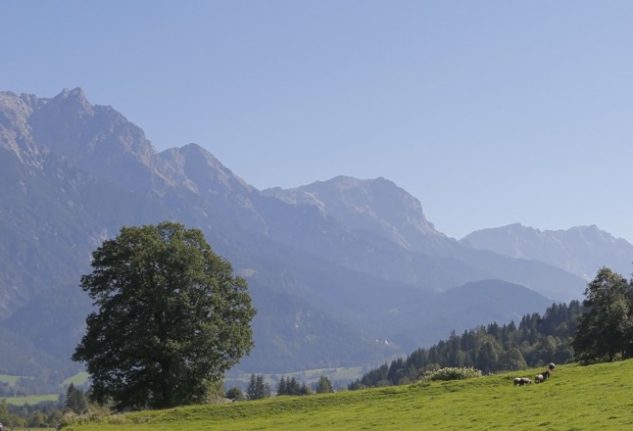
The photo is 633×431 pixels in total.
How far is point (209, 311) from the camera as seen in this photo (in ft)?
215

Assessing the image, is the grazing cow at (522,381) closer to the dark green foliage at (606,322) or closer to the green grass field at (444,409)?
the green grass field at (444,409)

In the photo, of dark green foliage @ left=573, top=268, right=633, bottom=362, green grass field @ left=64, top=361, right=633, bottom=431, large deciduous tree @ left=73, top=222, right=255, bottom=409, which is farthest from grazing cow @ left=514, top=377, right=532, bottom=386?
large deciduous tree @ left=73, top=222, right=255, bottom=409

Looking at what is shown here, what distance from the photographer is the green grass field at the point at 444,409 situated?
37531mm

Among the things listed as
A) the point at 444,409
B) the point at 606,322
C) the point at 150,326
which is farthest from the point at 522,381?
the point at 150,326

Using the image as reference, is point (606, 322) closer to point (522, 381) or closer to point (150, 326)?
point (522, 381)

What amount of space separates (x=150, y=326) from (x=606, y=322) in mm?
42638

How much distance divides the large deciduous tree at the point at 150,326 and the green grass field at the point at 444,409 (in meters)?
9.38

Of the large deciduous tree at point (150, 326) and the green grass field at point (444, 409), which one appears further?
the large deciduous tree at point (150, 326)

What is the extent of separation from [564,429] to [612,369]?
71.8ft

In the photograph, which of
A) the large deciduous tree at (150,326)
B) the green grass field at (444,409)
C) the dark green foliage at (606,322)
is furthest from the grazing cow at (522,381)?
the large deciduous tree at (150,326)

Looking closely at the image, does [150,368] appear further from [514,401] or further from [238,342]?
[514,401]

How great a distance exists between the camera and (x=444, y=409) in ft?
150

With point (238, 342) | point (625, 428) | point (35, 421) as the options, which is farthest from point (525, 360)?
point (625, 428)

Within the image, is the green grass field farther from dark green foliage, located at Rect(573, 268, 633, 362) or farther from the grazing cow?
dark green foliage, located at Rect(573, 268, 633, 362)
